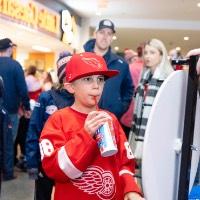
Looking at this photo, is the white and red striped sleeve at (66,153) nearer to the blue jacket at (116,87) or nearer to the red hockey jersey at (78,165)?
the red hockey jersey at (78,165)

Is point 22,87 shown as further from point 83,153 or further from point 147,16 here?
point 147,16

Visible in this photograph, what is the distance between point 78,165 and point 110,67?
1.98m

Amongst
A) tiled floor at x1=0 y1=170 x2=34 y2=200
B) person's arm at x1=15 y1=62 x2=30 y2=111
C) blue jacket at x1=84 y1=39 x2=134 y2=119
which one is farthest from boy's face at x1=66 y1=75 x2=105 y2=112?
person's arm at x1=15 y1=62 x2=30 y2=111

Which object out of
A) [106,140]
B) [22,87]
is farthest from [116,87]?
[106,140]

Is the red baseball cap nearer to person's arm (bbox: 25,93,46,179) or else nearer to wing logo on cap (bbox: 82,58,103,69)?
wing logo on cap (bbox: 82,58,103,69)

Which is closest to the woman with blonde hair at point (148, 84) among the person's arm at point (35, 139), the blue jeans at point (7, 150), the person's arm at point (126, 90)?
the person's arm at point (126, 90)

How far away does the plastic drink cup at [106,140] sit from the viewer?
1.35 m

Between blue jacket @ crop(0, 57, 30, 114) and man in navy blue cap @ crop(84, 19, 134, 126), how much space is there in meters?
1.56

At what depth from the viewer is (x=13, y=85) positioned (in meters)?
4.98

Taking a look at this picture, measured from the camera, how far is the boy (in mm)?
1512

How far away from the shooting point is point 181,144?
133 cm

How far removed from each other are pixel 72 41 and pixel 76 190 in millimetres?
8973

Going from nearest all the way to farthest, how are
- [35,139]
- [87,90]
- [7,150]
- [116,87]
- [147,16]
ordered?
[87,90]
[35,139]
[7,150]
[116,87]
[147,16]

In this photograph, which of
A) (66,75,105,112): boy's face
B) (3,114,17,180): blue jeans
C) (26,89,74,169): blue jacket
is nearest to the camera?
(66,75,105,112): boy's face
